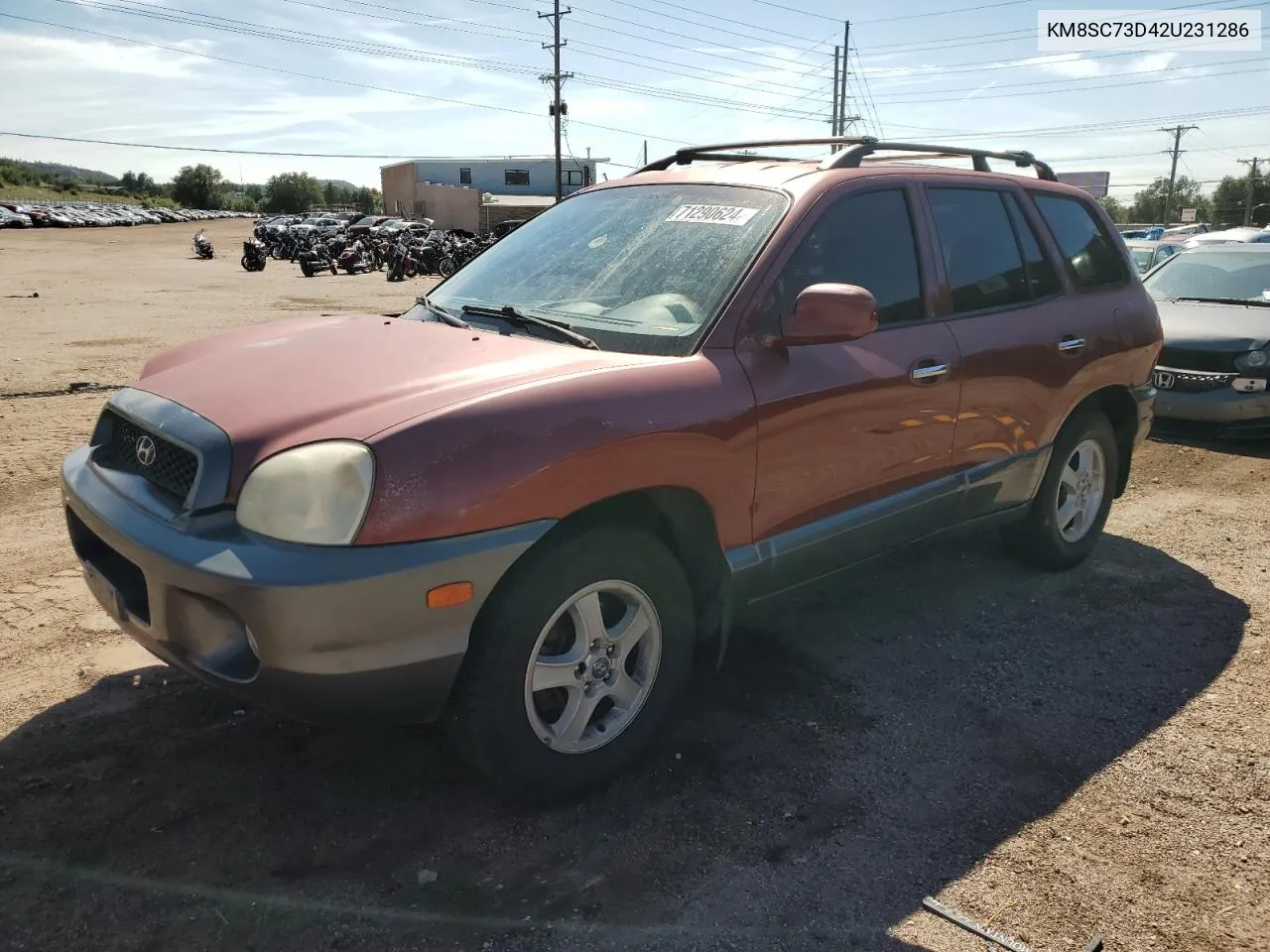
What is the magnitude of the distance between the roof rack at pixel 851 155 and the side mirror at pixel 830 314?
0.88 m

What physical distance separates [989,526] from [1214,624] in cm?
111

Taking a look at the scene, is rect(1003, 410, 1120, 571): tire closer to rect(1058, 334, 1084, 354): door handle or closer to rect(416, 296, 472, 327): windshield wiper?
rect(1058, 334, 1084, 354): door handle

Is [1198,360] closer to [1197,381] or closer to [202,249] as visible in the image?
[1197,381]

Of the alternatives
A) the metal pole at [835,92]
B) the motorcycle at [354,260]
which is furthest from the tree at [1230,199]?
the motorcycle at [354,260]

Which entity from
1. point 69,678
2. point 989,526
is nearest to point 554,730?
point 69,678

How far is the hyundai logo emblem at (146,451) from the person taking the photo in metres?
2.61

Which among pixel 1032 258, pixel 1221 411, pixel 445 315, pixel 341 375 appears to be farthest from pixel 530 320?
pixel 1221 411

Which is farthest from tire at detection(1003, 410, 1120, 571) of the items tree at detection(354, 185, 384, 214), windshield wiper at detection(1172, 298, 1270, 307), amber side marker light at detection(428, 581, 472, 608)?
tree at detection(354, 185, 384, 214)

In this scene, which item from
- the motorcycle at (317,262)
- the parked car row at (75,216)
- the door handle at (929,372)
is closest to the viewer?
the door handle at (929,372)

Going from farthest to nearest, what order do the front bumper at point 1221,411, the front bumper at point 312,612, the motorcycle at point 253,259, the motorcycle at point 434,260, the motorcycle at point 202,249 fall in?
the motorcycle at point 202,249 < the motorcycle at point 253,259 < the motorcycle at point 434,260 < the front bumper at point 1221,411 < the front bumper at point 312,612

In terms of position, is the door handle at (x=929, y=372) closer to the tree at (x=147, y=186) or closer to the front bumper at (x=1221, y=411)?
the front bumper at (x=1221, y=411)

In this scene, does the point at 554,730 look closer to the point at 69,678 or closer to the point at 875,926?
the point at 875,926

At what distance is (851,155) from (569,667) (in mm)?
2262

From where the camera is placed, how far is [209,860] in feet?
8.08
